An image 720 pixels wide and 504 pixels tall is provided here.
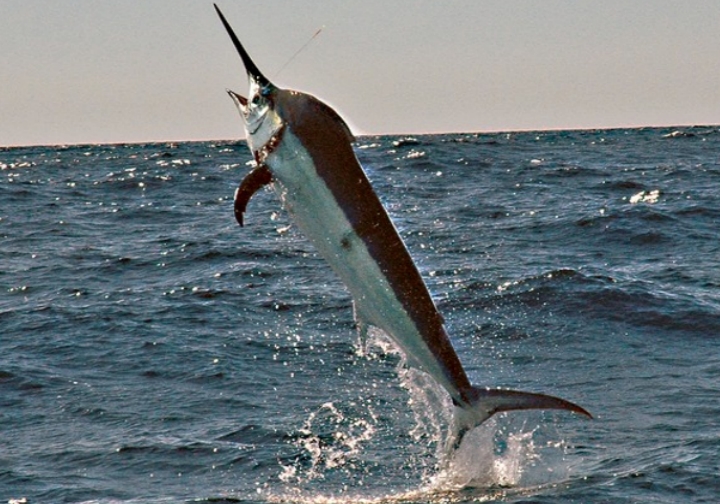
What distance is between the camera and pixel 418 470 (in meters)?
8.34

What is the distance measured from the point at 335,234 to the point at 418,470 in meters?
3.34

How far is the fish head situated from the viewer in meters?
5.47

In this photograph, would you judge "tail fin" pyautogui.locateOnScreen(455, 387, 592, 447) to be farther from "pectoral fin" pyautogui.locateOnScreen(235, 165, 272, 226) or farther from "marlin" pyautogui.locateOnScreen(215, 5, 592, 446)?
"pectoral fin" pyautogui.locateOnScreen(235, 165, 272, 226)

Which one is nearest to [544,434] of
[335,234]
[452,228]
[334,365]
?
[334,365]

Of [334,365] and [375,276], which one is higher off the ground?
[375,276]

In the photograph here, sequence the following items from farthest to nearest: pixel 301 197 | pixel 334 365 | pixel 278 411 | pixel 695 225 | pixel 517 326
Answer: pixel 695 225
pixel 517 326
pixel 334 365
pixel 278 411
pixel 301 197

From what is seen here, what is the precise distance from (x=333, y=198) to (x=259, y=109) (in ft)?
1.93

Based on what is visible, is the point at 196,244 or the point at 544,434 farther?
the point at 196,244

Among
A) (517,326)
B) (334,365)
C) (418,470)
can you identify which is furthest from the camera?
(517,326)

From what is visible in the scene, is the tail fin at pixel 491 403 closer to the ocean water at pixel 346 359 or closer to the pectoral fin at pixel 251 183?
the ocean water at pixel 346 359

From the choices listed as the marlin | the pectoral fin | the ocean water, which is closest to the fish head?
the marlin

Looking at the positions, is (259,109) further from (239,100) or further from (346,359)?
(346,359)

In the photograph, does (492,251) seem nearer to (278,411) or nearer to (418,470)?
(278,411)

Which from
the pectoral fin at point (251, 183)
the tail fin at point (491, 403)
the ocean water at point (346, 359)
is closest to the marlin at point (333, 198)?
the pectoral fin at point (251, 183)
